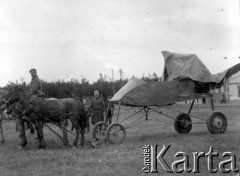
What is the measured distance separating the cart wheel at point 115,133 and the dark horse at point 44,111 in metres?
0.96

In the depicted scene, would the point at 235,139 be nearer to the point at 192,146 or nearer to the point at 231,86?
the point at 192,146

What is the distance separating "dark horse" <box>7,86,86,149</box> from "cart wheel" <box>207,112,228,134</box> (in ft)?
16.2

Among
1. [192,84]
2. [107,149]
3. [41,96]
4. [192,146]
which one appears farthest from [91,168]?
[192,84]

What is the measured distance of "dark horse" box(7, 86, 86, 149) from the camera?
12.0 m

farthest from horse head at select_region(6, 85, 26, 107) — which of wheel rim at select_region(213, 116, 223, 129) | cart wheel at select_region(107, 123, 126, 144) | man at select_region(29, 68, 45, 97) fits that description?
wheel rim at select_region(213, 116, 223, 129)

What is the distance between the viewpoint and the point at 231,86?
A: 59125 mm

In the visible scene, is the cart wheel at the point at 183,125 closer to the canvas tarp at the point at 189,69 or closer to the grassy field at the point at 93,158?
the canvas tarp at the point at 189,69

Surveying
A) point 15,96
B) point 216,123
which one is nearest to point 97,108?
point 216,123

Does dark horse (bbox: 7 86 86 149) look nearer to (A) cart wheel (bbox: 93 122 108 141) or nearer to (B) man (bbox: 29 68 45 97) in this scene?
(B) man (bbox: 29 68 45 97)

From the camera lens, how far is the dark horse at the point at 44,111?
12.0 metres

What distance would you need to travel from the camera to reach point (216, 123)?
14.4 meters

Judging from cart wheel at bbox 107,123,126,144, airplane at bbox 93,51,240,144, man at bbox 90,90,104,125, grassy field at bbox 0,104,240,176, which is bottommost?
grassy field at bbox 0,104,240,176

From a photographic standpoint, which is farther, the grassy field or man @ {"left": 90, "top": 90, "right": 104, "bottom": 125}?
man @ {"left": 90, "top": 90, "right": 104, "bottom": 125}

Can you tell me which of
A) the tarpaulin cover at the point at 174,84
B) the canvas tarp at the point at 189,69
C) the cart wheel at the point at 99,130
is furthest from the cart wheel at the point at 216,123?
the cart wheel at the point at 99,130
